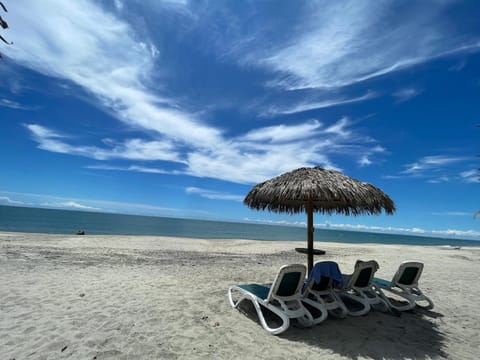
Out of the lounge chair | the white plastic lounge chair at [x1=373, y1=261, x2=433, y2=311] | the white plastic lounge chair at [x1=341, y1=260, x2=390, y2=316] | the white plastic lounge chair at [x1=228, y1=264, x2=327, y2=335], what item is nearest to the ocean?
the white plastic lounge chair at [x1=373, y1=261, x2=433, y2=311]

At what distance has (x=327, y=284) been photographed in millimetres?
4145

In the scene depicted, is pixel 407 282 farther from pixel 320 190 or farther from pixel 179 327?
pixel 179 327

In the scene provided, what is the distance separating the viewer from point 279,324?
12.8 feet

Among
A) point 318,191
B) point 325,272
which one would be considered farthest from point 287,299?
point 318,191

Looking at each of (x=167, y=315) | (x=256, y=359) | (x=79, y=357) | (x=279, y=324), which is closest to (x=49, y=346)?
(x=79, y=357)

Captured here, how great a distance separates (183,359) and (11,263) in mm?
6969

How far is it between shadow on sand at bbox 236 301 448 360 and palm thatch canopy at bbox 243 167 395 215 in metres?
1.83

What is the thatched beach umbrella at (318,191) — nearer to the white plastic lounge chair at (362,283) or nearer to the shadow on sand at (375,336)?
the white plastic lounge chair at (362,283)

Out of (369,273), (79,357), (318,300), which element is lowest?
(79,357)

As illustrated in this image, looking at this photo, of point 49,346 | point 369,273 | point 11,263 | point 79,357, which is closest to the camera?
point 79,357

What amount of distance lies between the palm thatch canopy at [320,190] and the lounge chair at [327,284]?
1.09 metres

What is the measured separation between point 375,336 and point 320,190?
7.03ft

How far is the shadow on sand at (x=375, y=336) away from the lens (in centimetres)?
312

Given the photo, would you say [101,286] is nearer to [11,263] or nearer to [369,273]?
[11,263]
